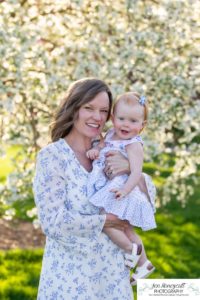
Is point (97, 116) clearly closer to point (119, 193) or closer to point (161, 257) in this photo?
point (119, 193)

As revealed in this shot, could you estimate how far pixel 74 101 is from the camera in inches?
146

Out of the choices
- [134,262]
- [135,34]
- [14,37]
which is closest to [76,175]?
[134,262]

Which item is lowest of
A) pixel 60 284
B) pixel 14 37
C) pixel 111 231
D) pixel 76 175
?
pixel 60 284

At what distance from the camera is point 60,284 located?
12.1 feet

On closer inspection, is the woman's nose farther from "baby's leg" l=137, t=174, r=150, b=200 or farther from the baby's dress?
"baby's leg" l=137, t=174, r=150, b=200

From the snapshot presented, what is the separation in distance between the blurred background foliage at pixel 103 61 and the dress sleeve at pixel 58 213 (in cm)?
320

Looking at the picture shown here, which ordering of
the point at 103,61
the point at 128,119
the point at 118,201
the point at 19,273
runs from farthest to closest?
the point at 103,61 → the point at 19,273 → the point at 128,119 → the point at 118,201

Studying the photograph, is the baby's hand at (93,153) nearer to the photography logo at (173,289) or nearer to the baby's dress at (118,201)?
the baby's dress at (118,201)

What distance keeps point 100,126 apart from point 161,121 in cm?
380

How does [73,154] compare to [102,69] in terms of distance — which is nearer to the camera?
[73,154]

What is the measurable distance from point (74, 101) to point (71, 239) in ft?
2.21

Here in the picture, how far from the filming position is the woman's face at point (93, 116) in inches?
145

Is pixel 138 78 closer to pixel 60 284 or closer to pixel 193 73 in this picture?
pixel 193 73

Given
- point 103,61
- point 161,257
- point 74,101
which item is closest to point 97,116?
point 74,101
